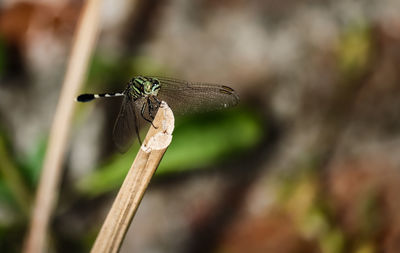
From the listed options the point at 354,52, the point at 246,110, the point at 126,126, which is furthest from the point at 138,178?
the point at 354,52

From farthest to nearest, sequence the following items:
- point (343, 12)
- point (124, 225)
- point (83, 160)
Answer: point (343, 12)
point (83, 160)
point (124, 225)

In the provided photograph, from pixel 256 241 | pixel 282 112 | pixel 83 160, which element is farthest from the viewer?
pixel 282 112

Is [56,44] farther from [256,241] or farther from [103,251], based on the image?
[103,251]

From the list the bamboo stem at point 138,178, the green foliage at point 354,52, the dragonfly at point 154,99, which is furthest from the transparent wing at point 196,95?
the green foliage at point 354,52

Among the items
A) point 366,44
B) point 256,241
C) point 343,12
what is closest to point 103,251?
point 256,241

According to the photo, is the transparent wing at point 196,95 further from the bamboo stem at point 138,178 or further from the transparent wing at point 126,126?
the bamboo stem at point 138,178

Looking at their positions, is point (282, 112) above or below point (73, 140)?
above
